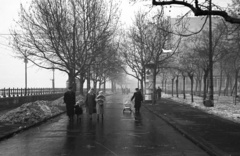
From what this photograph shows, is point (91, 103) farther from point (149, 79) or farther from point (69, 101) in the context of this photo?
point (149, 79)

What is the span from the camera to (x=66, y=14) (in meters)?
28.8

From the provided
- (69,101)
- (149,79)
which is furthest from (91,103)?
(149,79)

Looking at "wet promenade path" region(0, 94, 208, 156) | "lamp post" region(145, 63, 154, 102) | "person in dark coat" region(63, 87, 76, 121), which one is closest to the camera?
"wet promenade path" region(0, 94, 208, 156)

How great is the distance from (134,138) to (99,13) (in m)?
20.8

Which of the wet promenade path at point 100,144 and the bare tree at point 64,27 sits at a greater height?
the bare tree at point 64,27

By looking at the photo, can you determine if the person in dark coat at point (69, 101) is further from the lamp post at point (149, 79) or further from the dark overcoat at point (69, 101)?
the lamp post at point (149, 79)

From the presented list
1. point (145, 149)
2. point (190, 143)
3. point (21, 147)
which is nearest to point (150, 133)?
point (190, 143)

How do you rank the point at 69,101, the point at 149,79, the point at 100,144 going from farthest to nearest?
the point at 149,79 < the point at 69,101 < the point at 100,144

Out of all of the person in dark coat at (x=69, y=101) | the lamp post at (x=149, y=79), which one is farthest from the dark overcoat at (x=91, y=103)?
the lamp post at (x=149, y=79)

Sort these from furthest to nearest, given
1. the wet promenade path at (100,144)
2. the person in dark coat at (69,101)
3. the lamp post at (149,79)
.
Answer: the lamp post at (149,79) < the person in dark coat at (69,101) < the wet promenade path at (100,144)

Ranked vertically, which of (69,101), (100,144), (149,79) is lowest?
(100,144)

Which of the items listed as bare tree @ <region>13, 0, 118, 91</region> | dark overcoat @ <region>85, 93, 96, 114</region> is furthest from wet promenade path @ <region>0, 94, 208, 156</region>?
bare tree @ <region>13, 0, 118, 91</region>

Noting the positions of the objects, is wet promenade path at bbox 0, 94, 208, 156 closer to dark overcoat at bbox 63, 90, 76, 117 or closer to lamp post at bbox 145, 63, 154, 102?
dark overcoat at bbox 63, 90, 76, 117

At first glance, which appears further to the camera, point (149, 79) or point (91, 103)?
point (149, 79)
